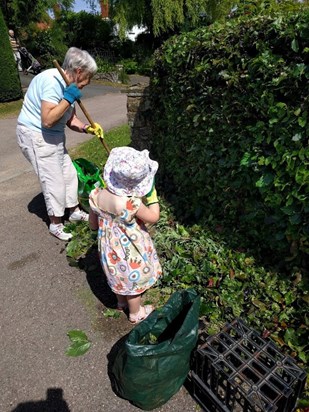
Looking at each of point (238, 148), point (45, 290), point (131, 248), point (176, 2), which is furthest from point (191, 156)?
point (176, 2)

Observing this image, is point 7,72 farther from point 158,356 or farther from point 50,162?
point 158,356

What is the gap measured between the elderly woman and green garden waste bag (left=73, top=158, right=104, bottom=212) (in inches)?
6.8

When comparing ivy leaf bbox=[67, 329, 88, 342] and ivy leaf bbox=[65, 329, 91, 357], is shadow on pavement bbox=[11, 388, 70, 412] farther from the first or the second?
ivy leaf bbox=[67, 329, 88, 342]

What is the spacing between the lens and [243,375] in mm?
1911

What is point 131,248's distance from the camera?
7.50 feet

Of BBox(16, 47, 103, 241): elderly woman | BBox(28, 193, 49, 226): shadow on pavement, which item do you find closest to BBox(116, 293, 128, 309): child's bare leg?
BBox(16, 47, 103, 241): elderly woman

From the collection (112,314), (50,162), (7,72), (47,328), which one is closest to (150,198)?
(112,314)

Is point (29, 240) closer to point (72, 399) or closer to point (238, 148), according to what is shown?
point (72, 399)

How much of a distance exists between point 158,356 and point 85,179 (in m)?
2.84

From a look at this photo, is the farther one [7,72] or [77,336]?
[7,72]

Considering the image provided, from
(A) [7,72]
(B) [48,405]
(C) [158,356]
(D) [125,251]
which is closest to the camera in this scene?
(C) [158,356]

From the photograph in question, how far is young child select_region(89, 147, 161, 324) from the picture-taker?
201cm

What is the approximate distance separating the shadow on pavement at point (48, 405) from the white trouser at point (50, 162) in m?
2.04

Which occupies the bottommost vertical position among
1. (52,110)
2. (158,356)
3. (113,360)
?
(113,360)
